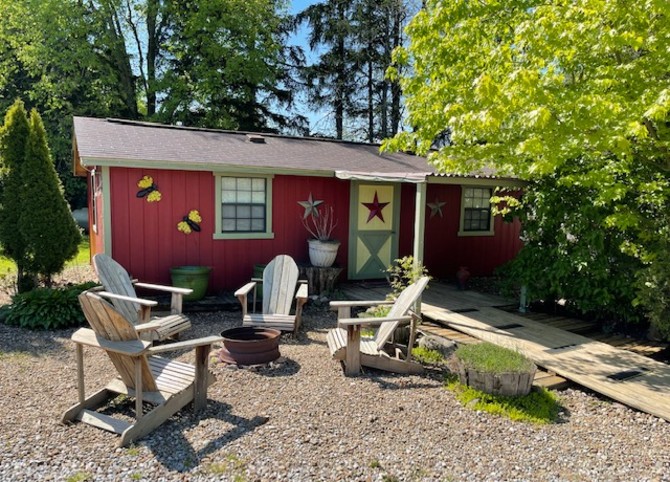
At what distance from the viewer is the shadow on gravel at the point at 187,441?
9.72ft

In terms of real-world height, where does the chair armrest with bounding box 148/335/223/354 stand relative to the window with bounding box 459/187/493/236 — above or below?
below

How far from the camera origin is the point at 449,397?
4.06m

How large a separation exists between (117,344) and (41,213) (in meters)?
4.67

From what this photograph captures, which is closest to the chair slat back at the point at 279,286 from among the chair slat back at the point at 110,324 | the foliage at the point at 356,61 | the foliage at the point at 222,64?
the chair slat back at the point at 110,324

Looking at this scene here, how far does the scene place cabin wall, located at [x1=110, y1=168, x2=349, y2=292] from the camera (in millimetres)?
6938

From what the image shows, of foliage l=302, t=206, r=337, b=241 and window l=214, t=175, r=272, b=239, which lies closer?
window l=214, t=175, r=272, b=239

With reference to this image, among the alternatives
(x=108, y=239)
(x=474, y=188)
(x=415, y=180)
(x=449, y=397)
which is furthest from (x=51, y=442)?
(x=474, y=188)

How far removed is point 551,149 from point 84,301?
14.5 ft

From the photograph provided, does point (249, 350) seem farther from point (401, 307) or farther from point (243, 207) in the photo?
point (243, 207)

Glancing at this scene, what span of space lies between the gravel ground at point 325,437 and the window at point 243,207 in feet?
11.5

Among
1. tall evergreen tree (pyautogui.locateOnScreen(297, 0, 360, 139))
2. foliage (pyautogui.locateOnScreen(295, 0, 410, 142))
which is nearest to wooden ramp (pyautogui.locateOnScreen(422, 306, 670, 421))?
foliage (pyautogui.locateOnScreen(295, 0, 410, 142))

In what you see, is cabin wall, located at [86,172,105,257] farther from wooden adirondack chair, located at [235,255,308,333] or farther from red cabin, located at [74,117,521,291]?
wooden adirondack chair, located at [235,255,308,333]

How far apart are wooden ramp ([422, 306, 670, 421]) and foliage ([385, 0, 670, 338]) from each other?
0.61 metres

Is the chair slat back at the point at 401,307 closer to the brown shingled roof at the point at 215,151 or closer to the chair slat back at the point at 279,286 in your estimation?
the chair slat back at the point at 279,286
